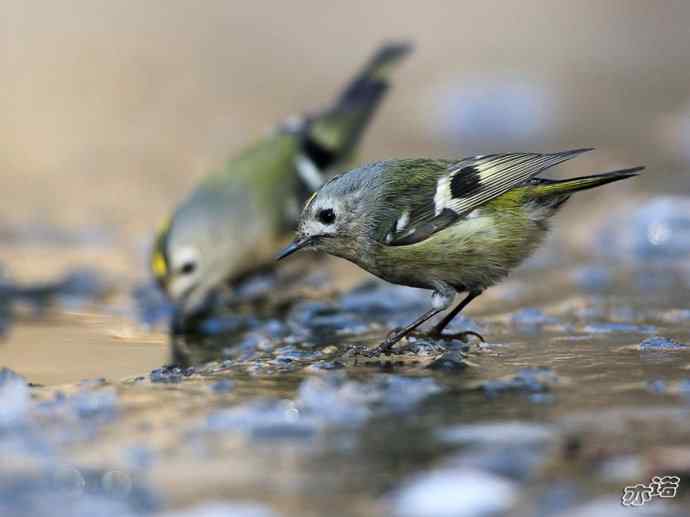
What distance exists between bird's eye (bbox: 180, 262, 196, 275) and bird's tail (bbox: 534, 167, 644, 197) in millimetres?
1728

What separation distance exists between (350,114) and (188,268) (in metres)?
1.39

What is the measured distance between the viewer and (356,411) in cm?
283

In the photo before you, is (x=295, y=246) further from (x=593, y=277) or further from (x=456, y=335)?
(x=593, y=277)

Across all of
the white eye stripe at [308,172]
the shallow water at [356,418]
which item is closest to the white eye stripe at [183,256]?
the shallow water at [356,418]

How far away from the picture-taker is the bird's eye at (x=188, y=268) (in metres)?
4.96

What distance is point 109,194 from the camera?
748cm

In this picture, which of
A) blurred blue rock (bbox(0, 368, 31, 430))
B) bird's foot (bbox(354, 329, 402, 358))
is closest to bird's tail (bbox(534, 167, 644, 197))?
bird's foot (bbox(354, 329, 402, 358))

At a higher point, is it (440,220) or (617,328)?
(440,220)

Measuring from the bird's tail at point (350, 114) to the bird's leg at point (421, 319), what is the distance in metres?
2.12

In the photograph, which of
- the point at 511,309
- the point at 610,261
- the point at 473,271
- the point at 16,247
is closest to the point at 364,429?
the point at 473,271

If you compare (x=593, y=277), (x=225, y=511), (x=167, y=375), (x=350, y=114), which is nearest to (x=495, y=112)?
(x=350, y=114)

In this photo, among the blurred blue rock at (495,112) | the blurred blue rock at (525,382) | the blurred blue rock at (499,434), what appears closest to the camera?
the blurred blue rock at (499,434)

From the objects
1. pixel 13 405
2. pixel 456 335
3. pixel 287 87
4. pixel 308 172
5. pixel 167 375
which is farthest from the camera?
pixel 287 87

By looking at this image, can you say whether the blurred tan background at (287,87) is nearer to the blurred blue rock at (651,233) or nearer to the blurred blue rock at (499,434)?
the blurred blue rock at (651,233)
